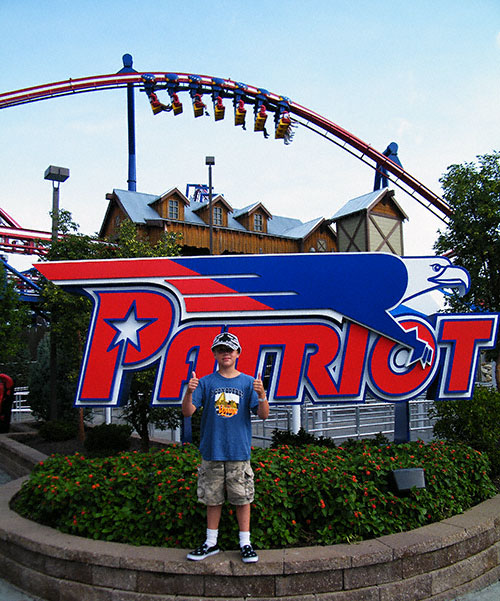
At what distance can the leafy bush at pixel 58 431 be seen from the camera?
11.0 meters

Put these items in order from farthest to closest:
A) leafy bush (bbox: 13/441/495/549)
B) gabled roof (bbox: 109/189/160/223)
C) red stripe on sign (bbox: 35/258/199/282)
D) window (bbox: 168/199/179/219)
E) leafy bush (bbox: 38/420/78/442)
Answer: window (bbox: 168/199/179/219)
gabled roof (bbox: 109/189/160/223)
leafy bush (bbox: 38/420/78/442)
red stripe on sign (bbox: 35/258/199/282)
leafy bush (bbox: 13/441/495/549)

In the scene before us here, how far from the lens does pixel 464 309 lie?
9406 mm

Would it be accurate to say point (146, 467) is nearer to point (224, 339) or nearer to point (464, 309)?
point (224, 339)

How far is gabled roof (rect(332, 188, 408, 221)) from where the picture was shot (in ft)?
105

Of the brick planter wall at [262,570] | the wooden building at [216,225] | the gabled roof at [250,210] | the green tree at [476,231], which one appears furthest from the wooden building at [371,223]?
the brick planter wall at [262,570]

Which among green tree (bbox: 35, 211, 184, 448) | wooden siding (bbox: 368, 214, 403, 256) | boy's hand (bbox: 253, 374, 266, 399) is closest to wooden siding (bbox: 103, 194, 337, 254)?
wooden siding (bbox: 368, 214, 403, 256)

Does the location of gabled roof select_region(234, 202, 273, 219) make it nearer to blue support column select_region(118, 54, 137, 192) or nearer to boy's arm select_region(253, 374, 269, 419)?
blue support column select_region(118, 54, 137, 192)

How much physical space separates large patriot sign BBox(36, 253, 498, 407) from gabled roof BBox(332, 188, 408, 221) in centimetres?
2602

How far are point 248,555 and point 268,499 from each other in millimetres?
705

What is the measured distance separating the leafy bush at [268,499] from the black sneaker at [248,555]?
298 mm

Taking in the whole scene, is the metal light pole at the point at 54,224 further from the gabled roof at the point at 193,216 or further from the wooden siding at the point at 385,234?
the wooden siding at the point at 385,234

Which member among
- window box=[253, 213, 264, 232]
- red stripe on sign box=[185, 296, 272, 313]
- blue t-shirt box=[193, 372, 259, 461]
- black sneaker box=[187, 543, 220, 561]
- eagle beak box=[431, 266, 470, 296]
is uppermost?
window box=[253, 213, 264, 232]

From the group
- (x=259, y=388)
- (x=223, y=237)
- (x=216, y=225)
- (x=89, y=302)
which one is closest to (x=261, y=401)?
(x=259, y=388)

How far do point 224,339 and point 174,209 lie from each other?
26.1 meters
